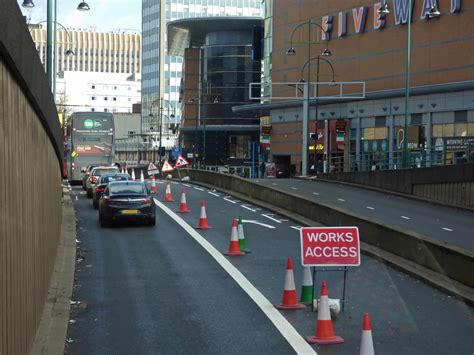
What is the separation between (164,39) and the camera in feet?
595

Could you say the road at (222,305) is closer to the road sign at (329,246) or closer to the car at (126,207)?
the road sign at (329,246)

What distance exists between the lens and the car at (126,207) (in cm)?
2570

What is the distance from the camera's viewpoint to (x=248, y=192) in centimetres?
3728

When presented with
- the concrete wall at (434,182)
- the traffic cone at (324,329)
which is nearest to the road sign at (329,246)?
the traffic cone at (324,329)

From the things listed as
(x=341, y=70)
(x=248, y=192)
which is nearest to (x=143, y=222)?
(x=248, y=192)

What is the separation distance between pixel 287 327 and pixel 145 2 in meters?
183

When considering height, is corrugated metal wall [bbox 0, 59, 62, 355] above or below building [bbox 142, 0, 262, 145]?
below

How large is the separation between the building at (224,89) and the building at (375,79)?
32321 millimetres

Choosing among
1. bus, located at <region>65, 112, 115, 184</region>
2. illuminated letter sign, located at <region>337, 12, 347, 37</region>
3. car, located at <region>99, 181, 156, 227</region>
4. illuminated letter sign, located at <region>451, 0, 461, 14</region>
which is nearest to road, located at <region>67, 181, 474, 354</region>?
car, located at <region>99, 181, 156, 227</region>

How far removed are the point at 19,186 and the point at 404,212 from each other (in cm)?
2461

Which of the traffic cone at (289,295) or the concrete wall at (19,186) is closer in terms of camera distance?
the concrete wall at (19,186)

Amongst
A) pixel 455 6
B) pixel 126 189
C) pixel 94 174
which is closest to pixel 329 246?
pixel 126 189

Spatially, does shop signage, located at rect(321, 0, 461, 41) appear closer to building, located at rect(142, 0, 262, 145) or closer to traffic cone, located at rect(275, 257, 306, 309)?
traffic cone, located at rect(275, 257, 306, 309)

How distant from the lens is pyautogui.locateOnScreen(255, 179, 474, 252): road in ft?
80.5
